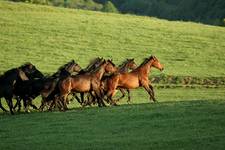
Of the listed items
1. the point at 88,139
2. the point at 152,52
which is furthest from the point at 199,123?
the point at 152,52

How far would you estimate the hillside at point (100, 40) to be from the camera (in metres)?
40.5

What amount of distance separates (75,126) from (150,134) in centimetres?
263

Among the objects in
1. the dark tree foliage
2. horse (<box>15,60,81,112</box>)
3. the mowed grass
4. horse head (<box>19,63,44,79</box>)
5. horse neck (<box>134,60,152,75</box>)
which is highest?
the dark tree foliage

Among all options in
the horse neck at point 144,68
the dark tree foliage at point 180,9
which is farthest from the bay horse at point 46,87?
the dark tree foliage at point 180,9

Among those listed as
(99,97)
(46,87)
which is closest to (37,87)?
(46,87)

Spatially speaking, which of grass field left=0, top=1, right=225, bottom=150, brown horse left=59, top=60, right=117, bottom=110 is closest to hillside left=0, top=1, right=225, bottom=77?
grass field left=0, top=1, right=225, bottom=150

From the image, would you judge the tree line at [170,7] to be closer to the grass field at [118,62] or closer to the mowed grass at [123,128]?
the grass field at [118,62]

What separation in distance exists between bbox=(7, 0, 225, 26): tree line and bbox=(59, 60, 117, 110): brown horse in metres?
67.4

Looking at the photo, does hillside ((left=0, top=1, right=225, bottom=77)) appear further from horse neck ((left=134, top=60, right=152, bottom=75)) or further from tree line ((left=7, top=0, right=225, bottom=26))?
tree line ((left=7, top=0, right=225, bottom=26))

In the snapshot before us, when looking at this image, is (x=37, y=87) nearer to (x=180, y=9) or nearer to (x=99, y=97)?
(x=99, y=97)

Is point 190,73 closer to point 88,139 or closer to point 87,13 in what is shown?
point 87,13

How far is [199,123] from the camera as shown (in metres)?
16.7

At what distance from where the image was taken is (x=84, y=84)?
73.4ft

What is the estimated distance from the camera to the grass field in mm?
15789
